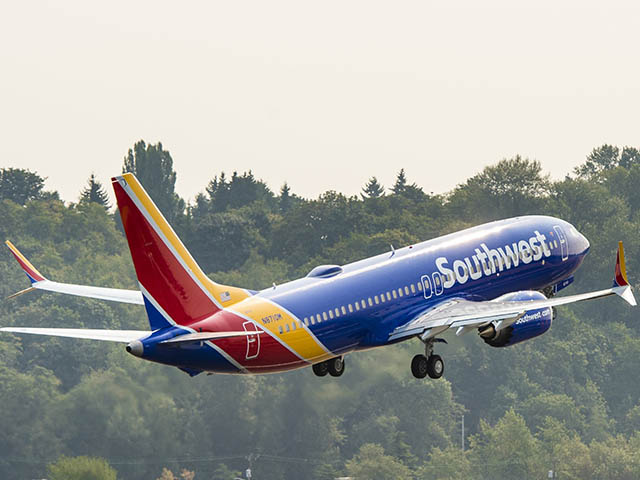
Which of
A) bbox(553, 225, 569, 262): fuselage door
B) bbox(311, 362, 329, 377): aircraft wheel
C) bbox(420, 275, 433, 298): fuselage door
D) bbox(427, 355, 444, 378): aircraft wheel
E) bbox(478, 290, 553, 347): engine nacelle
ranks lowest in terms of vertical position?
bbox(427, 355, 444, 378): aircraft wheel

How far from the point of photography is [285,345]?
68.7 metres

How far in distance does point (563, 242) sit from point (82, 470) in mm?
76027

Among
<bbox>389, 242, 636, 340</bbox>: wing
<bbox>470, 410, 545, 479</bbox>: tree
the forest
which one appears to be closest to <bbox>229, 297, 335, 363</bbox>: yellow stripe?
<bbox>389, 242, 636, 340</bbox>: wing

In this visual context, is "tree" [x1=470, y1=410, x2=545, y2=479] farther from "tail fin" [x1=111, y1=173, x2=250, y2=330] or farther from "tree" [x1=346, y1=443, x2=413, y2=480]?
"tail fin" [x1=111, y1=173, x2=250, y2=330]

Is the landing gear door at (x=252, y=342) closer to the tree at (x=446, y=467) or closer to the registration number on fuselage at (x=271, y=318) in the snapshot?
the registration number on fuselage at (x=271, y=318)

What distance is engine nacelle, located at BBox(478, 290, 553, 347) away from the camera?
75688 millimetres

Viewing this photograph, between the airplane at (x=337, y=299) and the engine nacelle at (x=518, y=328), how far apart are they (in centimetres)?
6

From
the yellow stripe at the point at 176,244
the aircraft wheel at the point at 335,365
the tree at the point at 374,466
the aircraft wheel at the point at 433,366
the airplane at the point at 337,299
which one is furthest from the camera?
the tree at the point at 374,466

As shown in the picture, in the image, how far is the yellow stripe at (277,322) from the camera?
67.9 m

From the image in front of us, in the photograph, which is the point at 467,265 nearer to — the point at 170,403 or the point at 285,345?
the point at 285,345

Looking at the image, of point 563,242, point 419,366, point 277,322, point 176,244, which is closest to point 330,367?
point 419,366

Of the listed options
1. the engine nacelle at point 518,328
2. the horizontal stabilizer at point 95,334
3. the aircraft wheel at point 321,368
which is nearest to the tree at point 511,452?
the engine nacelle at point 518,328

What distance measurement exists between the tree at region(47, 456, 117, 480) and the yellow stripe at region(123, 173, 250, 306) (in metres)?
83.9

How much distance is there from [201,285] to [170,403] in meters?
84.0
